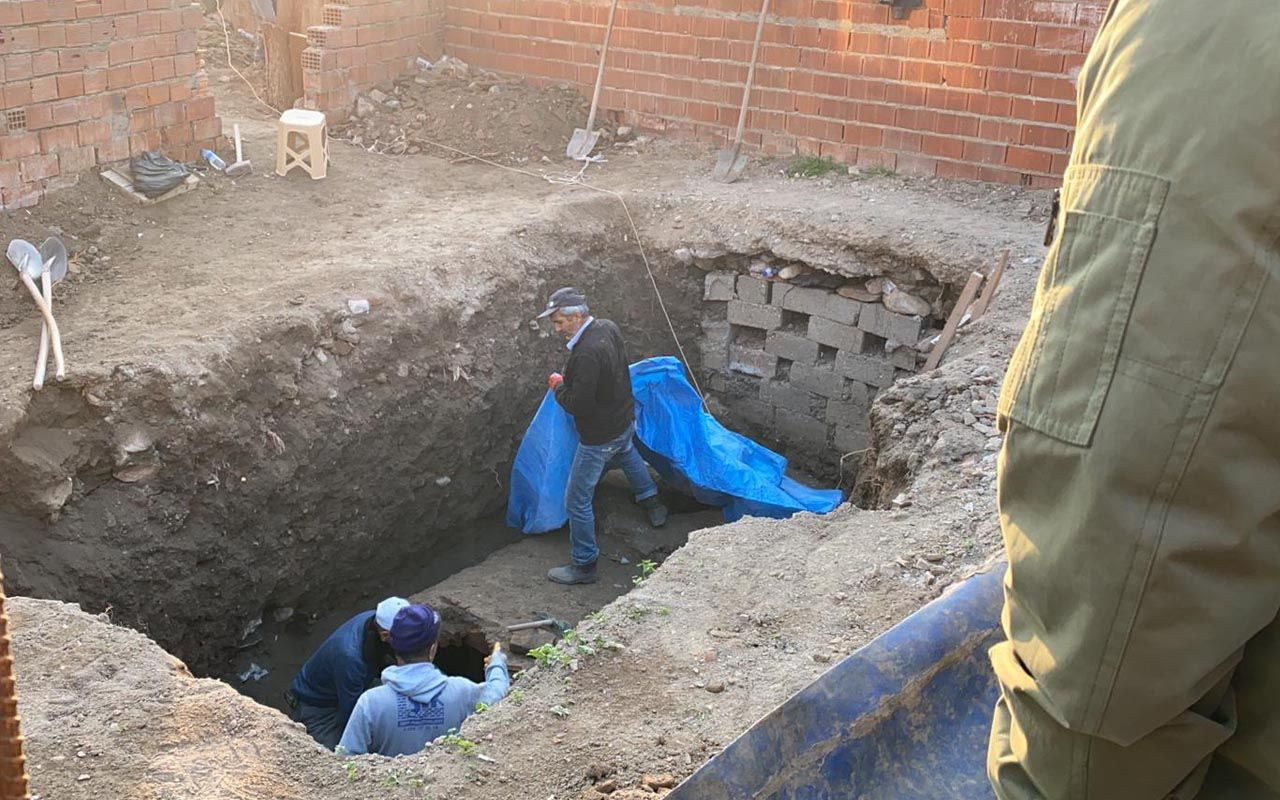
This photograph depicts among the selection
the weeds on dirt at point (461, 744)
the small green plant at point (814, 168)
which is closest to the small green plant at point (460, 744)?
the weeds on dirt at point (461, 744)

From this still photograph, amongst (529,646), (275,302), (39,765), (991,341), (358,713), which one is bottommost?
(529,646)

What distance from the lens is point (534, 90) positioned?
30.9ft

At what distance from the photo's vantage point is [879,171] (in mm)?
8227

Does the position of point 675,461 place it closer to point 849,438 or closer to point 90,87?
point 849,438

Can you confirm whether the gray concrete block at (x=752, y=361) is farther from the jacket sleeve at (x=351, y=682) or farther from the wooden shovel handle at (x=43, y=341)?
the wooden shovel handle at (x=43, y=341)

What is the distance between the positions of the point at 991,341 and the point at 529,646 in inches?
115

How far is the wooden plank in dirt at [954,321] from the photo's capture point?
261 inches

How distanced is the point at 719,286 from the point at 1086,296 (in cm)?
674

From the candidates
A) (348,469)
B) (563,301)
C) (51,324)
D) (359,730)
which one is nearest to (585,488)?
(563,301)

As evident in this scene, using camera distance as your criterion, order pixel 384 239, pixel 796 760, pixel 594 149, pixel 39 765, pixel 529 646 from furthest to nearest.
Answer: pixel 594 149, pixel 384 239, pixel 529 646, pixel 39 765, pixel 796 760

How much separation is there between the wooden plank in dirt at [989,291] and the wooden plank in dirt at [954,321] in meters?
0.06

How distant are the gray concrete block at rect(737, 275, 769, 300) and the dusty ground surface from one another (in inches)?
12.4

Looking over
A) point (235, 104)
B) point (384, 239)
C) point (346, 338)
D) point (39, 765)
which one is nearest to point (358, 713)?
point (39, 765)

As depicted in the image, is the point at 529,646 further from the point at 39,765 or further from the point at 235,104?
the point at 235,104
